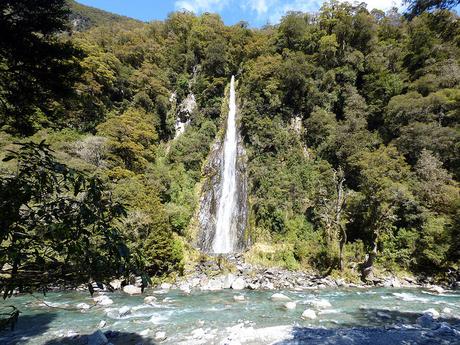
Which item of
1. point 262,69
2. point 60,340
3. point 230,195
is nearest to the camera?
point 60,340

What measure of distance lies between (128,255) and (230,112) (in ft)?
104

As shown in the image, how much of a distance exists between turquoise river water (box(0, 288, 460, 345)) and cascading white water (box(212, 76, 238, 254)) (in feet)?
30.0

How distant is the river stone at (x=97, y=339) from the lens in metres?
8.09

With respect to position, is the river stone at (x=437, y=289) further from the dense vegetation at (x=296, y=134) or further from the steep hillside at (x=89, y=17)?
the steep hillside at (x=89, y=17)

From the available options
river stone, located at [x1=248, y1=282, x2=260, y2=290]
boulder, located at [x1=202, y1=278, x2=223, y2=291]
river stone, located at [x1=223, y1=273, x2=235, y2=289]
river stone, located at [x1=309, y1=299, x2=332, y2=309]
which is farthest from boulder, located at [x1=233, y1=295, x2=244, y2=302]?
river stone, located at [x1=309, y1=299, x2=332, y2=309]

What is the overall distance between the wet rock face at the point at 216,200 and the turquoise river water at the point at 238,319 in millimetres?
9223

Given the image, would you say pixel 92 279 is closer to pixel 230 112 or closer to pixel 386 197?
pixel 386 197

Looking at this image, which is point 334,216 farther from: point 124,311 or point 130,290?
point 124,311

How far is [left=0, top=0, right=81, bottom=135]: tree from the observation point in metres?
4.50

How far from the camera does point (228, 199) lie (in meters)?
26.4

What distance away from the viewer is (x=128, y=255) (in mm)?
1992

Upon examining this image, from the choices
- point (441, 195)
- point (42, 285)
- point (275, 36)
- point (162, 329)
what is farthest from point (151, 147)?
point (42, 285)

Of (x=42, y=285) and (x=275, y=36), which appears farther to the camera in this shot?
(x=275, y=36)

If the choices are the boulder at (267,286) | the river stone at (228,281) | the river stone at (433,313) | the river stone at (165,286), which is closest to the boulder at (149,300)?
the river stone at (165,286)
